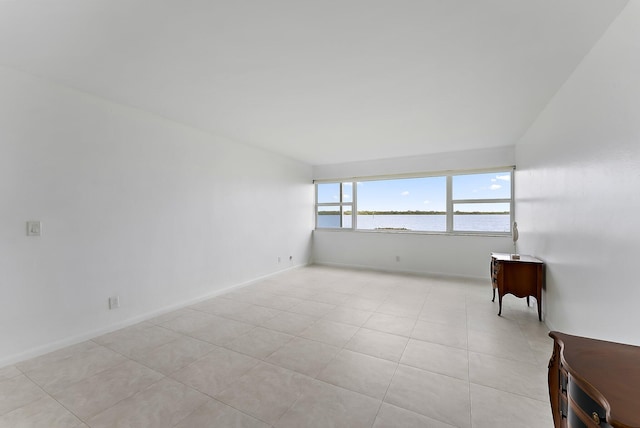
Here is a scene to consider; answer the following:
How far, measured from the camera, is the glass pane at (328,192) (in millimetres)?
6328

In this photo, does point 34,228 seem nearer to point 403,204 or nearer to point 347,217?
point 347,217

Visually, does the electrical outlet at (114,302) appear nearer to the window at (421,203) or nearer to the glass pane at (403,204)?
the window at (421,203)

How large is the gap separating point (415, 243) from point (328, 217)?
2.11 meters

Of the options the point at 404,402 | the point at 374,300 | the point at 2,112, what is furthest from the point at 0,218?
the point at 374,300

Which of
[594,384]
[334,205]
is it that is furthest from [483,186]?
[594,384]

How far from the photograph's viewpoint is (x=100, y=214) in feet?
8.74

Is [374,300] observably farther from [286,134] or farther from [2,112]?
[2,112]

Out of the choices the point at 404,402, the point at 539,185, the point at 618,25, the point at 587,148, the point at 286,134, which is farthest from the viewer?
the point at 286,134

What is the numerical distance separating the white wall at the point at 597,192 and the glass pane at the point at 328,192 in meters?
4.00

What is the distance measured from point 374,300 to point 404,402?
1.98 m

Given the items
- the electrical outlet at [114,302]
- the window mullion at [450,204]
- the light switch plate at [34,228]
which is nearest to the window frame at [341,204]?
the window mullion at [450,204]

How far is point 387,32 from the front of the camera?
172 cm

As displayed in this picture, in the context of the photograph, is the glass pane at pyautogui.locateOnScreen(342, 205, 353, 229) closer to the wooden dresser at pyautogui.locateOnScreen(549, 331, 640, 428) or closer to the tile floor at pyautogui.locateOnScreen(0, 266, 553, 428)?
the tile floor at pyautogui.locateOnScreen(0, 266, 553, 428)

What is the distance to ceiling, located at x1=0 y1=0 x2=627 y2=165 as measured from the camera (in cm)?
153
